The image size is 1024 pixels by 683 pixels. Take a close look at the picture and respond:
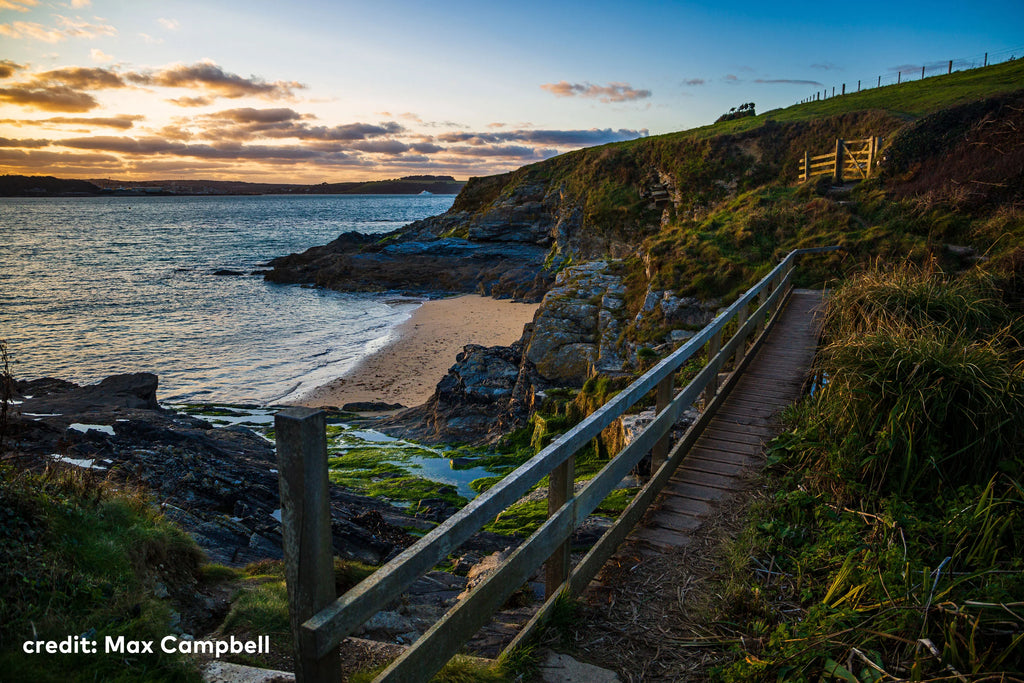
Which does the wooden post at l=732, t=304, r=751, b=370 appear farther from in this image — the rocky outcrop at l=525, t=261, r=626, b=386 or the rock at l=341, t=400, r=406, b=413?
the rock at l=341, t=400, r=406, b=413

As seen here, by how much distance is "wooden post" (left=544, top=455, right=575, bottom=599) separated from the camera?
3.23 metres

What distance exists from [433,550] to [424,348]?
22564mm

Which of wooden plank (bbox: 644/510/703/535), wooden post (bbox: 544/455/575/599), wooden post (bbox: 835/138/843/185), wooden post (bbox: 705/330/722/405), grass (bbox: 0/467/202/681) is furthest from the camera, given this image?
wooden post (bbox: 835/138/843/185)

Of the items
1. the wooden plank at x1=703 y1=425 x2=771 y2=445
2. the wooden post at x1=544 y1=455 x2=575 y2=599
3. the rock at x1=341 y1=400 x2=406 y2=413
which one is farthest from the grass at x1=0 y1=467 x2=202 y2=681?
the rock at x1=341 y1=400 x2=406 y2=413

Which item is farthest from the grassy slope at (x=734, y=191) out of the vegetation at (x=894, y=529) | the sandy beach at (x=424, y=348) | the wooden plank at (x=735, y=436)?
the vegetation at (x=894, y=529)

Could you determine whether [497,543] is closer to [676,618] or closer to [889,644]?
[676,618]

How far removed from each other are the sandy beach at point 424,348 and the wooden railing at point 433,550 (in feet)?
42.0

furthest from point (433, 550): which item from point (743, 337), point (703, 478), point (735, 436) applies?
point (743, 337)

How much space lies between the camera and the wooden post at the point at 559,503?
10.6ft

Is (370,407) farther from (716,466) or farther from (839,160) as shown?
(839,160)

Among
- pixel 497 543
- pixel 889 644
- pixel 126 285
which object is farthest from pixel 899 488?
pixel 126 285

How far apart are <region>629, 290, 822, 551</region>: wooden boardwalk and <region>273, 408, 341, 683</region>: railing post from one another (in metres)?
2.76

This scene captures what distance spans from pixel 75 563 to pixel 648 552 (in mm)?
3501

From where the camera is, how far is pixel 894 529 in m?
3.42
